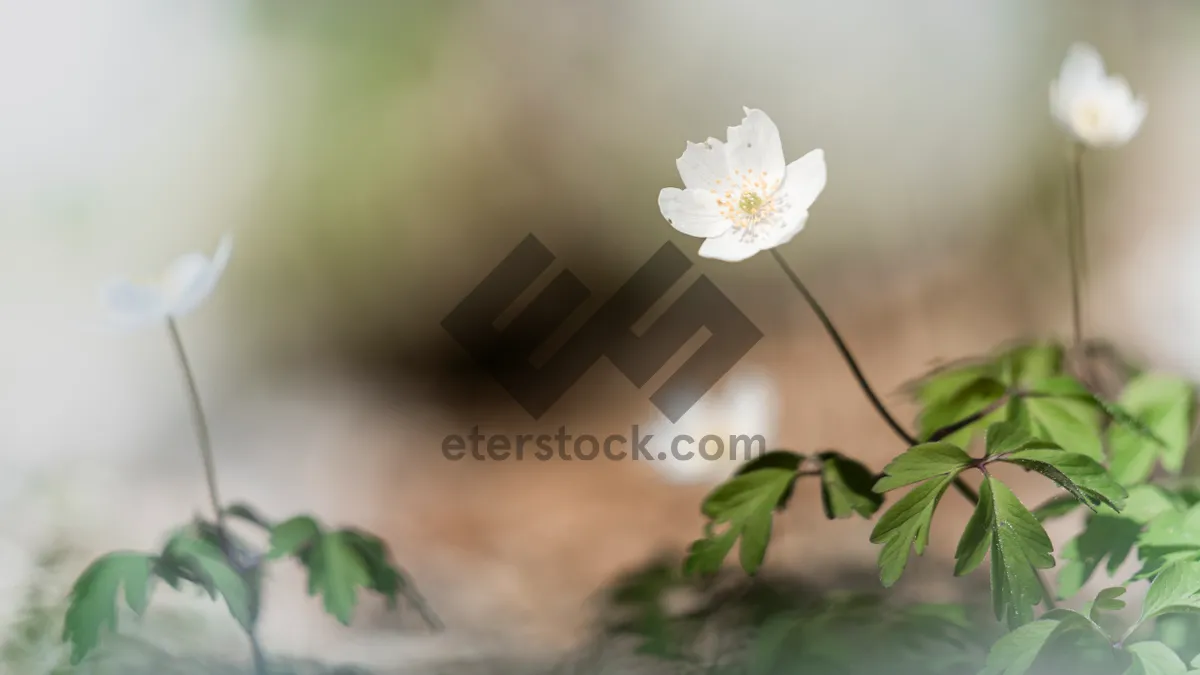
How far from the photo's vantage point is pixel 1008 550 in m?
0.60

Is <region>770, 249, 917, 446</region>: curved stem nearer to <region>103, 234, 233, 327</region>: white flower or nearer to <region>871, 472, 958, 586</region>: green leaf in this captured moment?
<region>871, 472, 958, 586</region>: green leaf

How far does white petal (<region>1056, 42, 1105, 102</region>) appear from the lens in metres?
1.10

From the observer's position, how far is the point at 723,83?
201 centimetres

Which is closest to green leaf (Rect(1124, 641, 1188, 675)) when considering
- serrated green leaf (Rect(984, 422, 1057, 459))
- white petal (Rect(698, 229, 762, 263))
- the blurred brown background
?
serrated green leaf (Rect(984, 422, 1057, 459))

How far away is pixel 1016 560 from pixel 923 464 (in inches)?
3.6

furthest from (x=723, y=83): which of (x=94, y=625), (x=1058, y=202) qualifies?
(x=94, y=625)

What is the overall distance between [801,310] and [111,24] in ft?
5.53

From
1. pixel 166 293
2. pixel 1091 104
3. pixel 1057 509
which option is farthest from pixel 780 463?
pixel 1091 104

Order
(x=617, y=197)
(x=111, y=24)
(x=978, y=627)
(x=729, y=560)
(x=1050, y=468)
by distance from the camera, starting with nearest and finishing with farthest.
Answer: (x=1050, y=468)
(x=978, y=627)
(x=729, y=560)
(x=111, y=24)
(x=617, y=197)

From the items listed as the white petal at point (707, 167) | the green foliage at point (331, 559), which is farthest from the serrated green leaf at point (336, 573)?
the white petal at point (707, 167)

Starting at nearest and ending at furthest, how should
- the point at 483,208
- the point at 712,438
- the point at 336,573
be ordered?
1. the point at 336,573
2. the point at 712,438
3. the point at 483,208

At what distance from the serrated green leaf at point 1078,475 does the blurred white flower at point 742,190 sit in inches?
10.7

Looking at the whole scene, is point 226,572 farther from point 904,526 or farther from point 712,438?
point 712,438

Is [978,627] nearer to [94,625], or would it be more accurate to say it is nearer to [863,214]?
[94,625]
